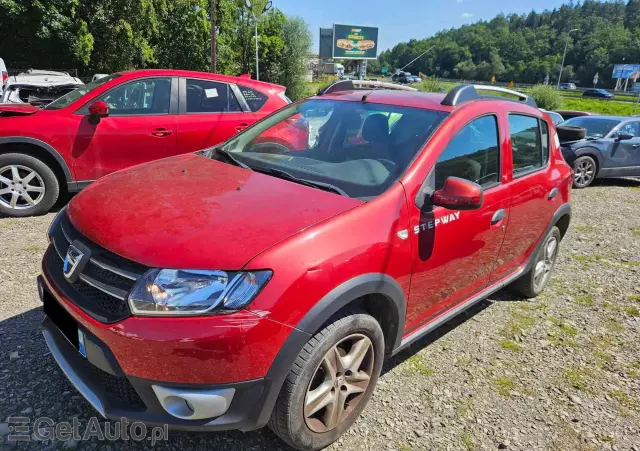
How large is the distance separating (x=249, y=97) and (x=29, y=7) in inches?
739

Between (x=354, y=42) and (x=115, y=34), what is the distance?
41.1 meters

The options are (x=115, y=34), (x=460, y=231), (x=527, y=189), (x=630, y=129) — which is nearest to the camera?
(x=460, y=231)

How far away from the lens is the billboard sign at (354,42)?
2169 inches

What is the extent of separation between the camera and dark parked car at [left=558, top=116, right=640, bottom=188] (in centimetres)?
953

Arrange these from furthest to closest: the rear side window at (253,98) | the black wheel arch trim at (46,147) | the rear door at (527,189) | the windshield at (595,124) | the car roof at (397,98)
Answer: the windshield at (595,124)
the rear side window at (253,98)
the black wheel arch trim at (46,147)
the rear door at (527,189)
the car roof at (397,98)

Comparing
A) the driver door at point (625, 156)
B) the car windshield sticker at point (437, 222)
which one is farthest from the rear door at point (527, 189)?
the driver door at point (625, 156)

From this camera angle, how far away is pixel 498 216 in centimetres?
304

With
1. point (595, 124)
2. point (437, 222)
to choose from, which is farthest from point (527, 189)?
point (595, 124)

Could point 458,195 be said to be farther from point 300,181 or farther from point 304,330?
point 304,330

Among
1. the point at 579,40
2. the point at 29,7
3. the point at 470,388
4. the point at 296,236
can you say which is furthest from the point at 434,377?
the point at 579,40

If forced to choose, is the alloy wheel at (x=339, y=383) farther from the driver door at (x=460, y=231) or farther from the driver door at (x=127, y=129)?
the driver door at (x=127, y=129)

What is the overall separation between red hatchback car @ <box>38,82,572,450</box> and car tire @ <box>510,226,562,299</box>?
2.64 ft

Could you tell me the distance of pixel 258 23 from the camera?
88.5ft

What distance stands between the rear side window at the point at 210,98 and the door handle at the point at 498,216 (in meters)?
4.05
